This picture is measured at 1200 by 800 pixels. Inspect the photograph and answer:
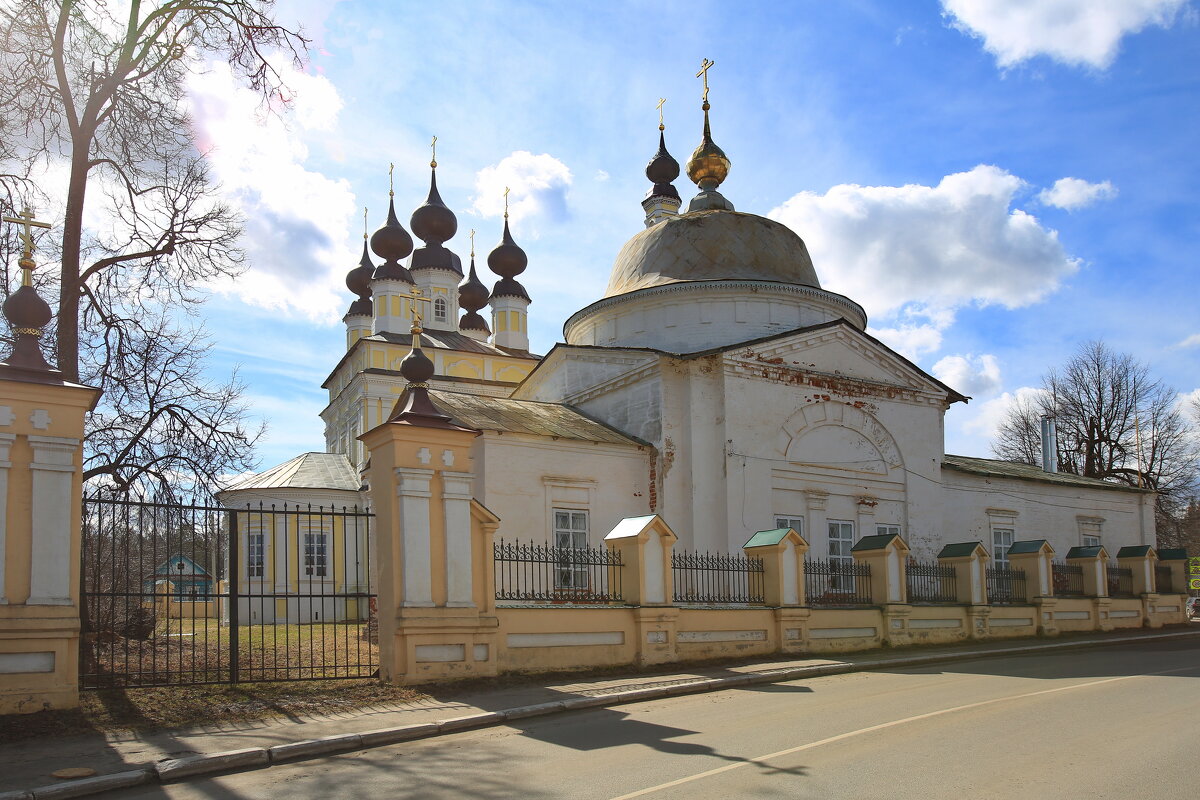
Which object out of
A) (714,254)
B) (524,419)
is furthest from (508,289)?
(524,419)

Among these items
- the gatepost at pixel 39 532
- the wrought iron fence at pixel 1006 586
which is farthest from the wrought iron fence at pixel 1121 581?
the gatepost at pixel 39 532

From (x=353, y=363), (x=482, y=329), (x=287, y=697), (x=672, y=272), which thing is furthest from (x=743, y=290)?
(x=482, y=329)

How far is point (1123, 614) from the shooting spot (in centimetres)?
2336

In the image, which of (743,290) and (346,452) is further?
(346,452)

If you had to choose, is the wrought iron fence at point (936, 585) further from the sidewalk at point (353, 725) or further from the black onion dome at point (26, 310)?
the black onion dome at point (26, 310)

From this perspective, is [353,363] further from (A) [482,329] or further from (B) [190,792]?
(B) [190,792]

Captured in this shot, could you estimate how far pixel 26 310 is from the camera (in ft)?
32.3

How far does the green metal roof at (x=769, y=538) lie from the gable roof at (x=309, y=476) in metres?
16.3

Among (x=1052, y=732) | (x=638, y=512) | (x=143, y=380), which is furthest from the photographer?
(x=638, y=512)

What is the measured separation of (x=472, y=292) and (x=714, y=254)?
2519 cm

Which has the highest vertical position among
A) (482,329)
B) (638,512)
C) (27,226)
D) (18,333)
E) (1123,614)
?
(482,329)

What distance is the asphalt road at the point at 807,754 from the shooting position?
6.46m

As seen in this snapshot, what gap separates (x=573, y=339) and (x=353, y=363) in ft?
57.0

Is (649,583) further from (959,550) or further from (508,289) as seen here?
(508,289)
